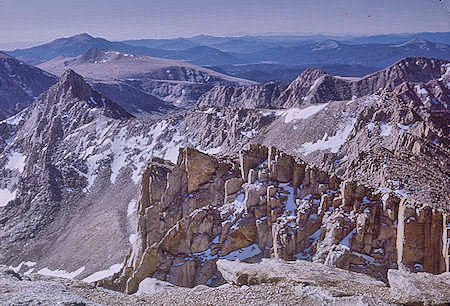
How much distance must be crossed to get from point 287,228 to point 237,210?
6.32m

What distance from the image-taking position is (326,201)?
31812mm

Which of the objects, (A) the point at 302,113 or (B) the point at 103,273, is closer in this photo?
(B) the point at 103,273

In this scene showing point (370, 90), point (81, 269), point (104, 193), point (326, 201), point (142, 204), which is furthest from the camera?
point (370, 90)

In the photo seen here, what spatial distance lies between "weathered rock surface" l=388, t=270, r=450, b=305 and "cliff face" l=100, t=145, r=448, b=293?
877 centimetres

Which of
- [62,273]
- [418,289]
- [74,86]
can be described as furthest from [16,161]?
[418,289]

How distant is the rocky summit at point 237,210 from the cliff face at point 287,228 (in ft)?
0.36

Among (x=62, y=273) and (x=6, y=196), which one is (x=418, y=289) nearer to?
(x=62, y=273)

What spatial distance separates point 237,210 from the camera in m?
35.9

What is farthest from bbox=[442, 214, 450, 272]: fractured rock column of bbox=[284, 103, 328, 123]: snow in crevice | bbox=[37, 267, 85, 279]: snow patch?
bbox=[284, 103, 328, 123]: snow in crevice

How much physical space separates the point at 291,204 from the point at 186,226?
9.64 metres

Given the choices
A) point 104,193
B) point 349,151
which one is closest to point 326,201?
point 349,151

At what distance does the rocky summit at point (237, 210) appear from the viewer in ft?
62.7

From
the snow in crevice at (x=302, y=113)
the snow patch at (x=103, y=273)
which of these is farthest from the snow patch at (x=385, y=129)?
the snow patch at (x=103, y=273)

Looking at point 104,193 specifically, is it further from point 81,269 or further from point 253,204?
point 253,204
